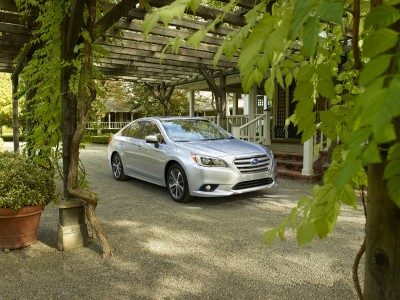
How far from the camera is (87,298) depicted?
3092 mm

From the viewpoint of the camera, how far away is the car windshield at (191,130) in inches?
292

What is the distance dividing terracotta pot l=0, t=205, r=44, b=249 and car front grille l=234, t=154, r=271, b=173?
141 inches

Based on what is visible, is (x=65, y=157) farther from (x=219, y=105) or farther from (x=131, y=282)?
(x=219, y=105)

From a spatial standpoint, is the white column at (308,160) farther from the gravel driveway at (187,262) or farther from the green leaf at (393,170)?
the green leaf at (393,170)

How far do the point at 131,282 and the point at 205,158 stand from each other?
330cm

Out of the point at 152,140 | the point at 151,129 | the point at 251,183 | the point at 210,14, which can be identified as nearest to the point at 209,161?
the point at 251,183

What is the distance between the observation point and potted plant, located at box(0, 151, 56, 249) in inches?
156

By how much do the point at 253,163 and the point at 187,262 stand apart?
10.4ft

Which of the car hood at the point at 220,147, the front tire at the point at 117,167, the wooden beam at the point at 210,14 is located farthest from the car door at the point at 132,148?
the wooden beam at the point at 210,14

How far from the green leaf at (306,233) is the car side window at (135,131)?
7.36 meters

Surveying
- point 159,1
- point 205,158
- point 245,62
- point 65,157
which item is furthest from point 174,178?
point 245,62

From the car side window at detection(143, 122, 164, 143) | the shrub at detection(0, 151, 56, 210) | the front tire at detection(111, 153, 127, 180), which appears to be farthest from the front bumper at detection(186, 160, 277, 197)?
the front tire at detection(111, 153, 127, 180)

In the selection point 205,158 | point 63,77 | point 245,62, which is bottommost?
point 205,158

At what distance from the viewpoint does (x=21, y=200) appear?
3.97 metres
